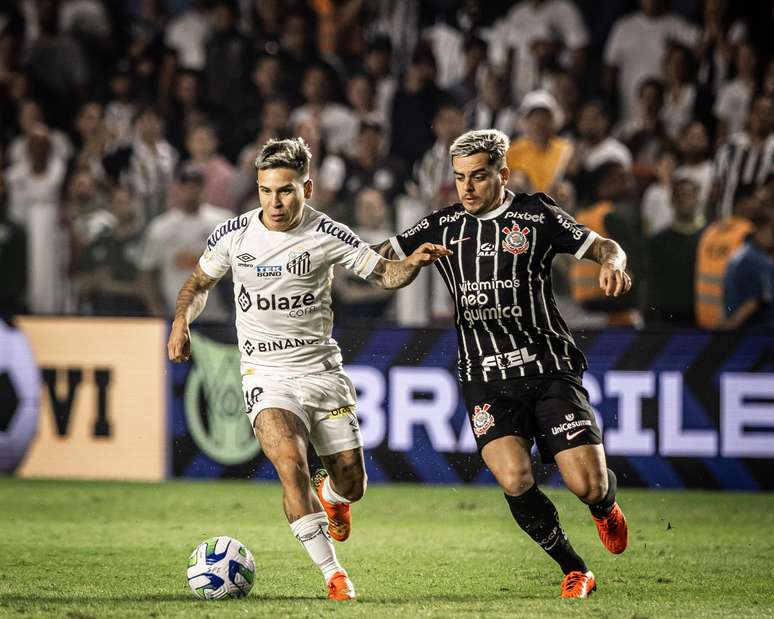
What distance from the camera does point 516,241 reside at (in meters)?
6.01

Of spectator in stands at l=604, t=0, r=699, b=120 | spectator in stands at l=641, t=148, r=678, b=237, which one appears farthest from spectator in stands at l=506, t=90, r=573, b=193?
spectator in stands at l=604, t=0, r=699, b=120

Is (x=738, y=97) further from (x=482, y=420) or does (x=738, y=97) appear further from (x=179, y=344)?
(x=179, y=344)

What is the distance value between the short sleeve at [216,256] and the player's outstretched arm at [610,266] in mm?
1632

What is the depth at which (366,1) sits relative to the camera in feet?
45.2

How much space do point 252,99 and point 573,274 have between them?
4.27 meters

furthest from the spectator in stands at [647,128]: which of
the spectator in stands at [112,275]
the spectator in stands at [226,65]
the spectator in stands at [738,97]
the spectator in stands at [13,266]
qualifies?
the spectator in stands at [13,266]

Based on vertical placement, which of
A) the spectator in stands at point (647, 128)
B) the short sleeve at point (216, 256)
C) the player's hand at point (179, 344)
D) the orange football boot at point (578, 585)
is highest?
the spectator in stands at point (647, 128)

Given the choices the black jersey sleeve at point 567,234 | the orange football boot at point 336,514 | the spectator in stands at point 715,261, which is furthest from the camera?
the spectator in stands at point 715,261

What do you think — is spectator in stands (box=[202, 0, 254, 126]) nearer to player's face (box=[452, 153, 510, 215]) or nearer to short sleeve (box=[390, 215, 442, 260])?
short sleeve (box=[390, 215, 442, 260])

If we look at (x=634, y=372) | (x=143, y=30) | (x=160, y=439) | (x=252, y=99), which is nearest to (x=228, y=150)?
(x=252, y=99)

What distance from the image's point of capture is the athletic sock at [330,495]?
21.7 feet

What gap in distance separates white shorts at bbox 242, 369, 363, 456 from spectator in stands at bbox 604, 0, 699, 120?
7326 mm

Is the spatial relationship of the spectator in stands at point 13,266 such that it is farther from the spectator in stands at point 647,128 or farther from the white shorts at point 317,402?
the white shorts at point 317,402

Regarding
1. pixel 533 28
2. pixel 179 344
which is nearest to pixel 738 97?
pixel 533 28
